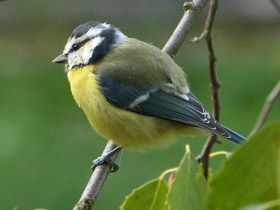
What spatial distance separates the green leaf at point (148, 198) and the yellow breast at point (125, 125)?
776 mm

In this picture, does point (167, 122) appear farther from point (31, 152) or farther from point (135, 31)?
point (135, 31)

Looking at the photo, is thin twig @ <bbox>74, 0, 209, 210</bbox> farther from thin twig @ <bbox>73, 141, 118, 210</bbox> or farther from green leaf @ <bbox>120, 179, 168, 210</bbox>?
green leaf @ <bbox>120, 179, 168, 210</bbox>

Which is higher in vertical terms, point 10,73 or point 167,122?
point 10,73

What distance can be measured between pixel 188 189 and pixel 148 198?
290mm

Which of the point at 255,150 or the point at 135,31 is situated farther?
the point at 135,31

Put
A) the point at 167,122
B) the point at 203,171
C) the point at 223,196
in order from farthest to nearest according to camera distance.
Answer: the point at 167,122 → the point at 203,171 → the point at 223,196

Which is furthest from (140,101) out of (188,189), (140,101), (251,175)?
(251,175)

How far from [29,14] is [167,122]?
18.8 feet

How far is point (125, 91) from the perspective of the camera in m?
2.58

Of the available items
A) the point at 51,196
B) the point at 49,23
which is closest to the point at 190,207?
the point at 51,196

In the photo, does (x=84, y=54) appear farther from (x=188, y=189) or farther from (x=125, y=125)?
(x=188, y=189)

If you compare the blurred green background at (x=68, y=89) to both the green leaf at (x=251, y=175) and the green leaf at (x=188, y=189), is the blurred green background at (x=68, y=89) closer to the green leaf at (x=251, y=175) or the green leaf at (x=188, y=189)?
the green leaf at (x=188, y=189)

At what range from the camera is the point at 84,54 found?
2.85 metres

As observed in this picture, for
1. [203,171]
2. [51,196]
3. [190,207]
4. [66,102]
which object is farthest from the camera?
[66,102]
